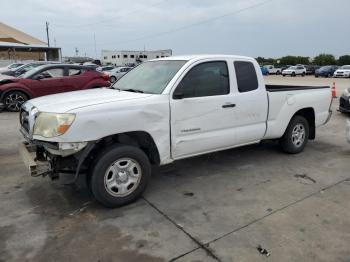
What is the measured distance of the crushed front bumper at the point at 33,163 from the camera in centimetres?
402

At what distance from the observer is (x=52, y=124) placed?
156 inches

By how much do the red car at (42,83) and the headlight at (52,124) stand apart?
837 cm

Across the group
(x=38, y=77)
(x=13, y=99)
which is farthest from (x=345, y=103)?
(x=13, y=99)

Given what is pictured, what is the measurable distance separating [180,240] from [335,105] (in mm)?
11564

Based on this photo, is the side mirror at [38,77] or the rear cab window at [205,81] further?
the side mirror at [38,77]

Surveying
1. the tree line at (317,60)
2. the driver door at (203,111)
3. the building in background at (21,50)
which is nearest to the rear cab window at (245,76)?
the driver door at (203,111)

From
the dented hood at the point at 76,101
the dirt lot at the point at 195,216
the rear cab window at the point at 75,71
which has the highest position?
the rear cab window at the point at 75,71

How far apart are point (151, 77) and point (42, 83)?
8.06 meters

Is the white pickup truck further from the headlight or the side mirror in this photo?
the side mirror

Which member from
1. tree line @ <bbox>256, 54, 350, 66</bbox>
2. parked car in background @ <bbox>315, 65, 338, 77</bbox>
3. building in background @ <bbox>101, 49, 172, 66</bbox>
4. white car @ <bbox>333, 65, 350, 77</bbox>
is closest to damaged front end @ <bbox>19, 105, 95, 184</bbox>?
white car @ <bbox>333, 65, 350, 77</bbox>

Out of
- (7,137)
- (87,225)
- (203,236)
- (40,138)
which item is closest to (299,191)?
(203,236)

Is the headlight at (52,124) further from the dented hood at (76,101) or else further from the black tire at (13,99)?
the black tire at (13,99)

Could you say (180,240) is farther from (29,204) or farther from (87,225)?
(29,204)

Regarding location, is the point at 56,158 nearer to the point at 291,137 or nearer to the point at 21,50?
the point at 291,137
